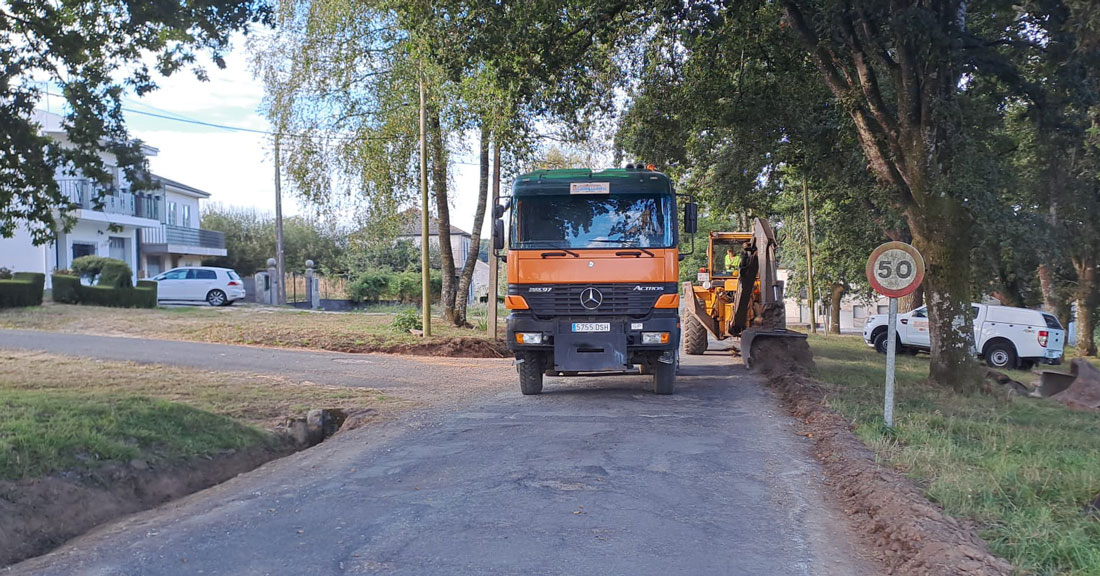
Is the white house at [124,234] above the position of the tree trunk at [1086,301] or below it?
above

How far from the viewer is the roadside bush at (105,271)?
25.7 meters

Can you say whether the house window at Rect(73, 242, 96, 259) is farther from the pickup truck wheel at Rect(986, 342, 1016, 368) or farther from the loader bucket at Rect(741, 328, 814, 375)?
the pickup truck wheel at Rect(986, 342, 1016, 368)

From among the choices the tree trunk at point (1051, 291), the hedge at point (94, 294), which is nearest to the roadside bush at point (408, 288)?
the hedge at point (94, 294)

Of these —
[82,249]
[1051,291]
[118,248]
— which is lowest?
[1051,291]

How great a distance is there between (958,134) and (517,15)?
6771 mm

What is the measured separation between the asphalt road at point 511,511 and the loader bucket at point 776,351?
18.2ft

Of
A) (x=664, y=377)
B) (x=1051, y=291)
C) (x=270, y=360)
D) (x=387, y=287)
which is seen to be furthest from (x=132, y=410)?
(x=387, y=287)

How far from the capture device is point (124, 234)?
118ft

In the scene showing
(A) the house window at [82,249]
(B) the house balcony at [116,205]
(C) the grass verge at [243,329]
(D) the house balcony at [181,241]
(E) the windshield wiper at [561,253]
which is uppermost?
(B) the house balcony at [116,205]

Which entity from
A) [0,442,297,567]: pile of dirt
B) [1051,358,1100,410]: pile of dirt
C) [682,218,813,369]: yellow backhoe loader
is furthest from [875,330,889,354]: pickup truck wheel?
[0,442,297,567]: pile of dirt

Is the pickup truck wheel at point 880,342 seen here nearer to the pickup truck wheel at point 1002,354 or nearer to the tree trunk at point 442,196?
the pickup truck wheel at point 1002,354

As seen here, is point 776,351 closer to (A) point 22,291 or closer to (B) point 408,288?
(A) point 22,291

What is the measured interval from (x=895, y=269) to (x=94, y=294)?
78.0 ft

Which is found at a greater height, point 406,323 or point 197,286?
point 197,286
